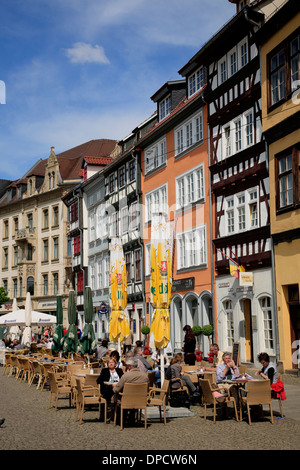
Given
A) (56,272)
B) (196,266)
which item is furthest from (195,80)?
(56,272)

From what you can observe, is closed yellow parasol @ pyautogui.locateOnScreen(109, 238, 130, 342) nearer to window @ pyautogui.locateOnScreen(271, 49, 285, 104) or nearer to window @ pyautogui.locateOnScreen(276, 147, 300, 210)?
window @ pyautogui.locateOnScreen(276, 147, 300, 210)

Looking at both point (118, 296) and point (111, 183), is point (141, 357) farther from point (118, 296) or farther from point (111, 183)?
point (111, 183)

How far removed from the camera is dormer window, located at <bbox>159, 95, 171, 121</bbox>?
119ft

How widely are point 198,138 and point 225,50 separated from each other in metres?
4.62

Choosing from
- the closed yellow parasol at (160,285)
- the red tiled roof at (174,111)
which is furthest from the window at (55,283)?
the closed yellow parasol at (160,285)

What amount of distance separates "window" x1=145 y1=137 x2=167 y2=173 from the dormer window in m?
1.64

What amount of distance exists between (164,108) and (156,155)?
2.73 metres

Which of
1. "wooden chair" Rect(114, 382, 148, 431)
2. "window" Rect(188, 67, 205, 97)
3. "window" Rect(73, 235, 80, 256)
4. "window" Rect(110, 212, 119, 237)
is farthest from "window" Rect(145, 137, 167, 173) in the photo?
"wooden chair" Rect(114, 382, 148, 431)

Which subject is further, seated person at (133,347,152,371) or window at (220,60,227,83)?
window at (220,60,227,83)

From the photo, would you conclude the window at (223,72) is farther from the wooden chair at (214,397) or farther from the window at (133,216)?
the wooden chair at (214,397)

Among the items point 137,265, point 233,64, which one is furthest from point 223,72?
point 137,265

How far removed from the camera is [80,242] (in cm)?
5294
